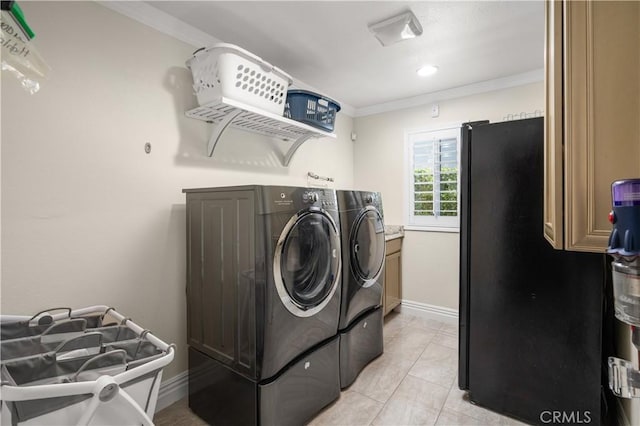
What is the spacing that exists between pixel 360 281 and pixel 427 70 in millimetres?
1866

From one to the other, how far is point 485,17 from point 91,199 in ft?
8.10

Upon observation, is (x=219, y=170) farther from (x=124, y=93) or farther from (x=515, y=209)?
(x=515, y=209)

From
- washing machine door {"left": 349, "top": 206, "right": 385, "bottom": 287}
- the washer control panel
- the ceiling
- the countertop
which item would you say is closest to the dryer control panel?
the washer control panel

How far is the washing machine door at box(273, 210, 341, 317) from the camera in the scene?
147 centimetres

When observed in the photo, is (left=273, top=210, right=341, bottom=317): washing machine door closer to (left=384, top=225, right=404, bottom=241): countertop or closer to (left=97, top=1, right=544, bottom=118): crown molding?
(left=97, top=1, right=544, bottom=118): crown molding

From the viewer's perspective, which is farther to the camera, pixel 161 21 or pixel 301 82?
pixel 301 82

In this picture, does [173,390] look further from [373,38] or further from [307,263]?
[373,38]

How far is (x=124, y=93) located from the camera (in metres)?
1.58

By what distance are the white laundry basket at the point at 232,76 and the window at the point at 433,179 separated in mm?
1871

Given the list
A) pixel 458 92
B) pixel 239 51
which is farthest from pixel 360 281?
pixel 458 92

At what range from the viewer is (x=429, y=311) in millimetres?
3127

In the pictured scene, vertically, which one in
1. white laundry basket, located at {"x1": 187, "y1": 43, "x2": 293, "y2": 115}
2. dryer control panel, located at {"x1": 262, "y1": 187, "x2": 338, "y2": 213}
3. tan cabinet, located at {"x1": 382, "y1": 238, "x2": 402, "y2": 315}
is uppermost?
white laundry basket, located at {"x1": 187, "y1": 43, "x2": 293, "y2": 115}

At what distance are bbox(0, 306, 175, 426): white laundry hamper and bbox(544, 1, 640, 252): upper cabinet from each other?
1389mm

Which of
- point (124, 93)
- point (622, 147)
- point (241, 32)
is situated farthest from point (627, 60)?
point (124, 93)
